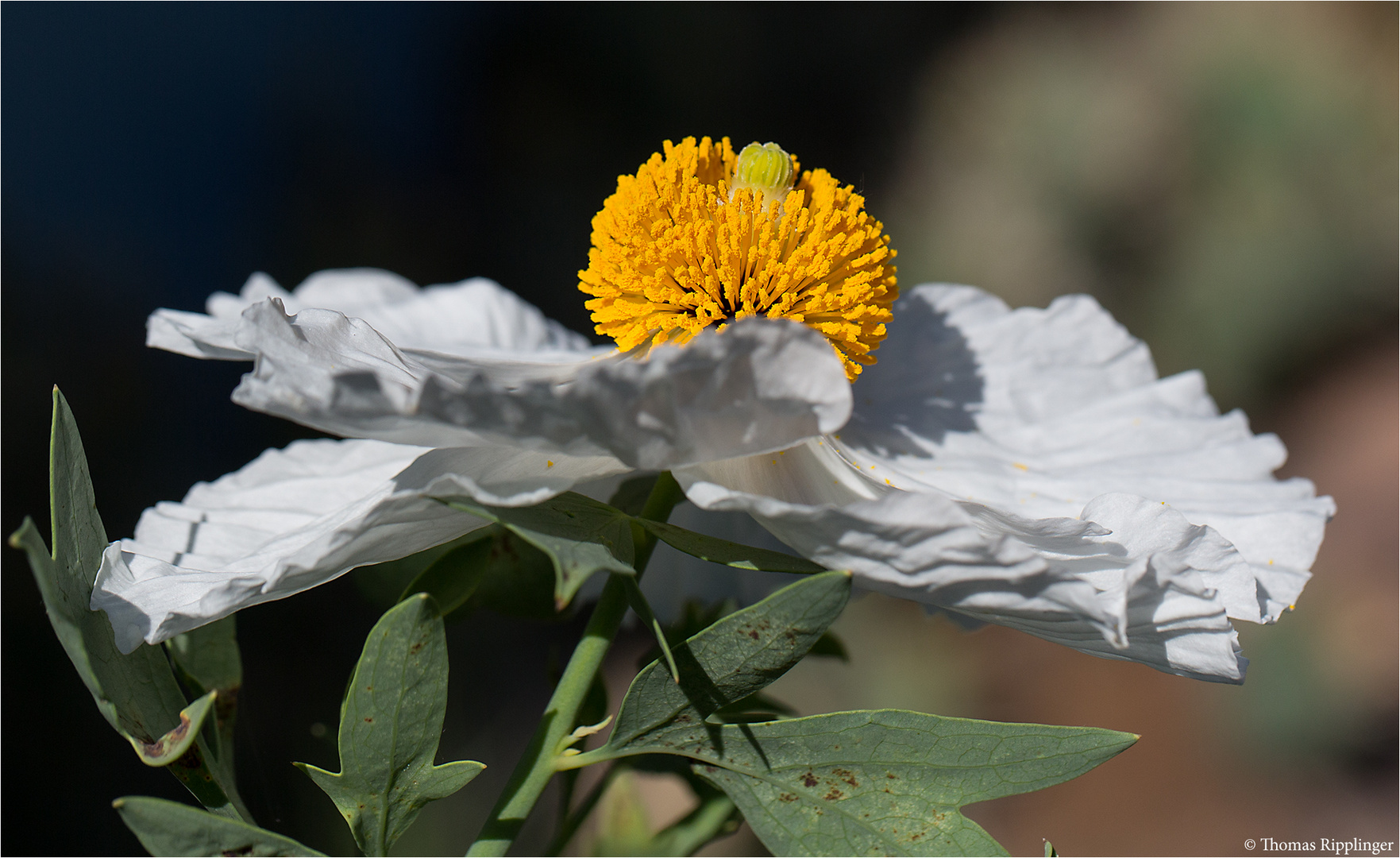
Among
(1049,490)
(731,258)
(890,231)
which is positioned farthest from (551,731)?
(890,231)

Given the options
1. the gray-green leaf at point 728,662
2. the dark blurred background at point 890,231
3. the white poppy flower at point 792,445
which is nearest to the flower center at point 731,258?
the white poppy flower at point 792,445

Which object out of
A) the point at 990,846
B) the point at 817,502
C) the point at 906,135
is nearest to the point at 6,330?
the point at 817,502

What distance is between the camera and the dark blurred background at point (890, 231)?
1870 millimetres

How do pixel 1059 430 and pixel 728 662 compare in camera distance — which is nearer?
pixel 728 662

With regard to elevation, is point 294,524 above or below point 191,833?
above

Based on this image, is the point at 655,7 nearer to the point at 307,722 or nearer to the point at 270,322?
the point at 307,722

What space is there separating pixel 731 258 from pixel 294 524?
370 mm

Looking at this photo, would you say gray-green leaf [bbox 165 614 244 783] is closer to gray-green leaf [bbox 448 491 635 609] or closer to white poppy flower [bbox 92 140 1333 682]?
white poppy flower [bbox 92 140 1333 682]

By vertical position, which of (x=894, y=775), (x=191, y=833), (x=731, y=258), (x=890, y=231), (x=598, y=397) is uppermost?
(x=890, y=231)

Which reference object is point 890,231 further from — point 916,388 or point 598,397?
point 598,397

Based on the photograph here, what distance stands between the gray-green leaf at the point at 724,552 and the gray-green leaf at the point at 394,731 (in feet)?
0.39

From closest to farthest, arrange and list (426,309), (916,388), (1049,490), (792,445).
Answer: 1. (792,445)
2. (1049,490)
3. (916,388)
4. (426,309)

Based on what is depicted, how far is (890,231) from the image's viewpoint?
3137 mm

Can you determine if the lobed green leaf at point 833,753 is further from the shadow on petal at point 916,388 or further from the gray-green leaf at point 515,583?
the shadow on petal at point 916,388
